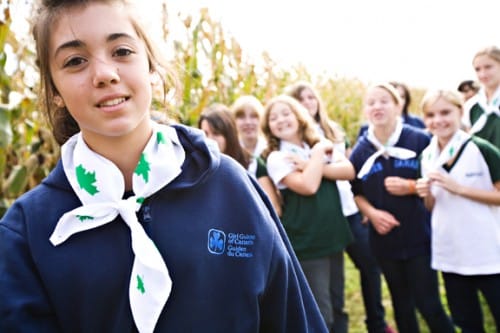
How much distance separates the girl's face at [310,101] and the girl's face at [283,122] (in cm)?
63

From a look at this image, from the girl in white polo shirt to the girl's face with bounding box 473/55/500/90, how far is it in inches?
21.3

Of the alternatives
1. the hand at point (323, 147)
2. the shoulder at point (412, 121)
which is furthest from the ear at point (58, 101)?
the shoulder at point (412, 121)

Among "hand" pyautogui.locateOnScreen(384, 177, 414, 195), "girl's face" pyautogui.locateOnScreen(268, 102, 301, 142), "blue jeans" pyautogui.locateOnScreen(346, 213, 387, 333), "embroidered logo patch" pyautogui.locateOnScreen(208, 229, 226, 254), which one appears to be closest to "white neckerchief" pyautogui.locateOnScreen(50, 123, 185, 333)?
"embroidered logo patch" pyautogui.locateOnScreen(208, 229, 226, 254)

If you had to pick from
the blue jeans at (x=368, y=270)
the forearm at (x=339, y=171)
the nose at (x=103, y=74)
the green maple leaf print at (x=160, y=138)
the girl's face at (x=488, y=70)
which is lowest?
the blue jeans at (x=368, y=270)

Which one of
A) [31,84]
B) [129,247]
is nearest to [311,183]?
[31,84]

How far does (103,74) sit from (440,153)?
223cm

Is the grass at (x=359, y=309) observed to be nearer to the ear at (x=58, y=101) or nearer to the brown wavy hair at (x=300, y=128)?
the brown wavy hair at (x=300, y=128)

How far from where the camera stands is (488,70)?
330 centimetres

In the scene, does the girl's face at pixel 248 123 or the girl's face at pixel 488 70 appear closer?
the girl's face at pixel 488 70

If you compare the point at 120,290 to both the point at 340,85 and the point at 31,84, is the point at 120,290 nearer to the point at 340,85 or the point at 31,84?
the point at 31,84

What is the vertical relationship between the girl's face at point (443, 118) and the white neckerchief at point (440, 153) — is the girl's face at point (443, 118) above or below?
above

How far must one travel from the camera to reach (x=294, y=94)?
12.6 feet

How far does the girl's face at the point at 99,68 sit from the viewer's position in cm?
116

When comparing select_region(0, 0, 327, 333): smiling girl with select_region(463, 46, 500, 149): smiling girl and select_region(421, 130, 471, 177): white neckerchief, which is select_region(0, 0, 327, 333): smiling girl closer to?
select_region(421, 130, 471, 177): white neckerchief
